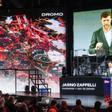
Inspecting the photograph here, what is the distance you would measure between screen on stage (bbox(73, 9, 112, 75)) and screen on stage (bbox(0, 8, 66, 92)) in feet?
1.90

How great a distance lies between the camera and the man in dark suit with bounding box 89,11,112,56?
55.9ft

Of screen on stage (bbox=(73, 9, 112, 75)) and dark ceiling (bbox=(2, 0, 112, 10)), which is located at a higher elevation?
dark ceiling (bbox=(2, 0, 112, 10))

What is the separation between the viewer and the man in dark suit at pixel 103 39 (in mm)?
17047

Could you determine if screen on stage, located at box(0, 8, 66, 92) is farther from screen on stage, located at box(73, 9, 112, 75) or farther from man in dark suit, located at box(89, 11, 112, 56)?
man in dark suit, located at box(89, 11, 112, 56)

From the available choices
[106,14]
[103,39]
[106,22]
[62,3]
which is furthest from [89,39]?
[62,3]

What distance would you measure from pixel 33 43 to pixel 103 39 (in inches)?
119

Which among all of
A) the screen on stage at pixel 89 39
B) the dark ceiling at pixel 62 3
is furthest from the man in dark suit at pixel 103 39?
the dark ceiling at pixel 62 3

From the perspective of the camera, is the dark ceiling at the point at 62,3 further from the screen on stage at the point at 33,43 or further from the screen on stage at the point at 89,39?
the screen on stage at the point at 33,43

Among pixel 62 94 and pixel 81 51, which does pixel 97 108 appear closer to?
pixel 62 94

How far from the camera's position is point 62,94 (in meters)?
14.9

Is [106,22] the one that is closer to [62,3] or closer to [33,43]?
[62,3]

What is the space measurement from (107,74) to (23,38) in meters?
4.25

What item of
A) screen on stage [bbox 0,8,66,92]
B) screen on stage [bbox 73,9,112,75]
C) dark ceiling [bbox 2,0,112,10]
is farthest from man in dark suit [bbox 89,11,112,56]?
screen on stage [bbox 0,8,66,92]

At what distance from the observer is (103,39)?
17281mm
